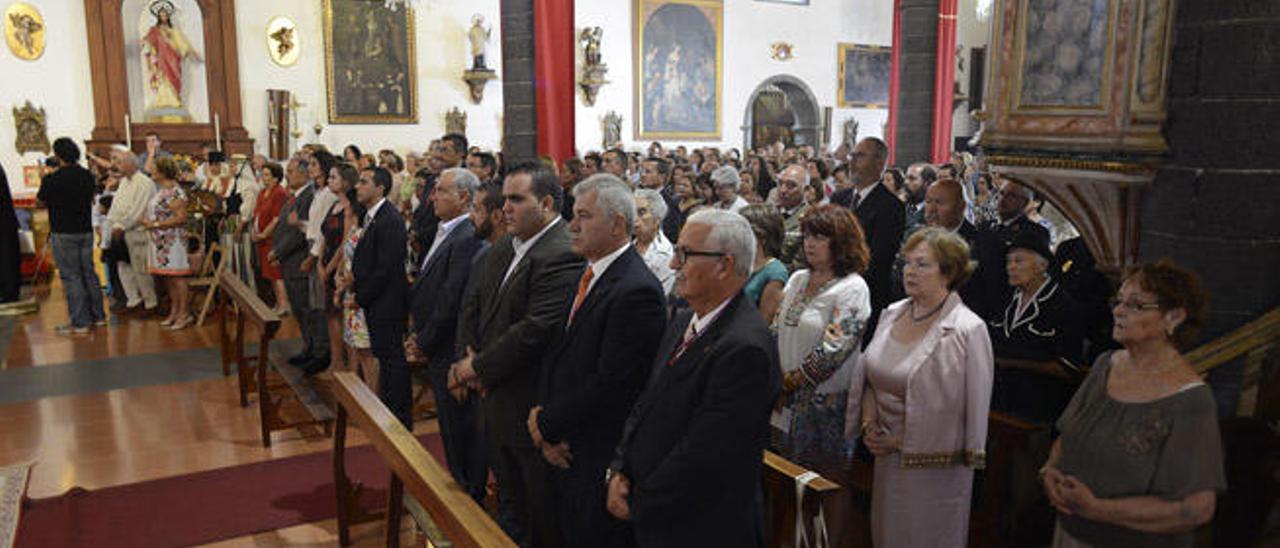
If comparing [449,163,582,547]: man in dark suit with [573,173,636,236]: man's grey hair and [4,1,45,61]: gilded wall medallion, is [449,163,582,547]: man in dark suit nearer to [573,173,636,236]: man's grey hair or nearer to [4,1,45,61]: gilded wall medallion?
[573,173,636,236]: man's grey hair

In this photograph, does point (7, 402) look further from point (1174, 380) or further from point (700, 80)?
point (700, 80)

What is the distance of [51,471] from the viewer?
5039 millimetres

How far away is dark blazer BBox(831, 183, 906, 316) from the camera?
4.86m

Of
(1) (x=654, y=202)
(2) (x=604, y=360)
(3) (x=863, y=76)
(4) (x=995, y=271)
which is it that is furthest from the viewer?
(3) (x=863, y=76)

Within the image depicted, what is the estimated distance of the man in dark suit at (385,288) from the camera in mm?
5230

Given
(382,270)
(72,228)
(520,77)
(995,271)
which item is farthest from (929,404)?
(72,228)

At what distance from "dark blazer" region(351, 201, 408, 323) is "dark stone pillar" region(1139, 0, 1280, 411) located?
3.82 meters

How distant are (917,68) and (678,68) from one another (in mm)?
8631

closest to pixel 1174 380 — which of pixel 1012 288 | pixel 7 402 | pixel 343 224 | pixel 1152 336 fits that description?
pixel 1152 336

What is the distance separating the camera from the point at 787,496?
8.73 feet

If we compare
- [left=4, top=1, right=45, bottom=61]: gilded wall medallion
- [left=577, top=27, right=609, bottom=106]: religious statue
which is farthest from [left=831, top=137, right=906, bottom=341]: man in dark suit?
[left=4, top=1, right=45, bottom=61]: gilded wall medallion

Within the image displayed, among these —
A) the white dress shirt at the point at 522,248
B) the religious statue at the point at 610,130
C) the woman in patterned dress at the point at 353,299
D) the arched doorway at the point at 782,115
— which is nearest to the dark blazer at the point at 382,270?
the woman in patterned dress at the point at 353,299

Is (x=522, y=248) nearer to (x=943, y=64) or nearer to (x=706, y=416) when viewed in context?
(x=706, y=416)

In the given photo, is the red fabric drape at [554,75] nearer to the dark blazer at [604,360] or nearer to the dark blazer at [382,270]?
the dark blazer at [382,270]
